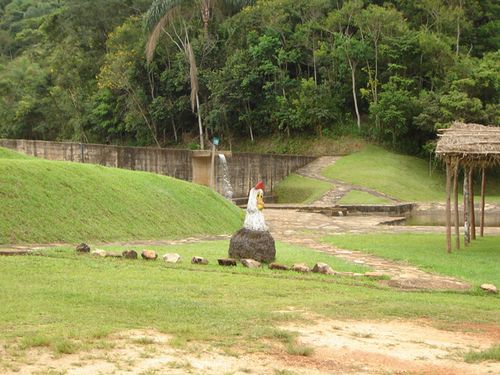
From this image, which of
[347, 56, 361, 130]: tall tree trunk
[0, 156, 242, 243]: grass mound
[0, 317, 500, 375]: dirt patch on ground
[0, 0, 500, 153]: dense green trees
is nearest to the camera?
[0, 317, 500, 375]: dirt patch on ground

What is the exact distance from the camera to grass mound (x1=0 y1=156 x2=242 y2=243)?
14367mm

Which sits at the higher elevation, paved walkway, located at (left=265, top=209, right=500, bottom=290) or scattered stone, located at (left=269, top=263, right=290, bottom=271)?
scattered stone, located at (left=269, top=263, right=290, bottom=271)

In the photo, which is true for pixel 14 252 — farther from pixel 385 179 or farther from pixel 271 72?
pixel 271 72

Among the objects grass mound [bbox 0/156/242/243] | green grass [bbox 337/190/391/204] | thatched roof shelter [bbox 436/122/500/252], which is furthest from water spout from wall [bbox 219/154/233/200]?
thatched roof shelter [bbox 436/122/500/252]

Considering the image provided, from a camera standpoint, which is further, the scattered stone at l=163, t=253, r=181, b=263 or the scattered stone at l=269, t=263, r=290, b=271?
the scattered stone at l=163, t=253, r=181, b=263

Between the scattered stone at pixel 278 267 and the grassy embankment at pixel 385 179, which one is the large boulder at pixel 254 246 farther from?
the grassy embankment at pixel 385 179

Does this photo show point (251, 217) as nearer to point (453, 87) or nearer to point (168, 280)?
point (168, 280)

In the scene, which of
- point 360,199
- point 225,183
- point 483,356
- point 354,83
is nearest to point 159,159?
point 225,183

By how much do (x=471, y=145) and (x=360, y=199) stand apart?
1743 centimetres

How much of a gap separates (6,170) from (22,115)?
4065 cm

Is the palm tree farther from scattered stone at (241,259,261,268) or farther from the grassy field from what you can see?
the grassy field

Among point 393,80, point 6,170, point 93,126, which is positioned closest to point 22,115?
point 93,126

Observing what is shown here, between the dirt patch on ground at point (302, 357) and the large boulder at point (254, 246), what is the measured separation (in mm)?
4712

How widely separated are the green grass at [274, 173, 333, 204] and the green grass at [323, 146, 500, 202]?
1467 mm
